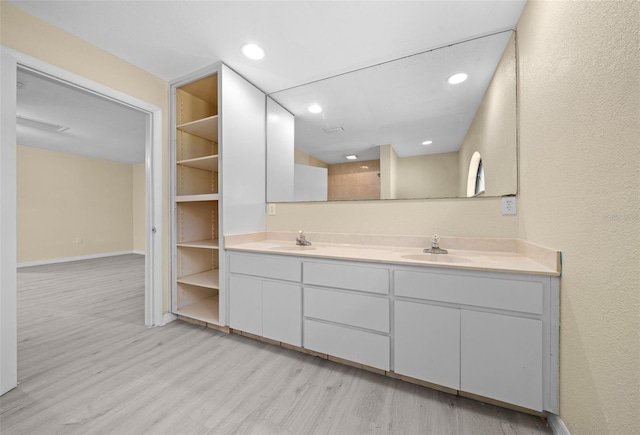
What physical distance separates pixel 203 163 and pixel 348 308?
6.26 feet

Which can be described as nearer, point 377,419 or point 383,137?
point 377,419

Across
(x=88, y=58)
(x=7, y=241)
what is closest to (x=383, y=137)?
(x=88, y=58)

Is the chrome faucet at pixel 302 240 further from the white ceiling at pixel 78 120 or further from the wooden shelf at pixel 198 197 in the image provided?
the white ceiling at pixel 78 120

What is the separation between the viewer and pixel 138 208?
21.5 feet

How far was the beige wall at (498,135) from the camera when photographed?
1565mm

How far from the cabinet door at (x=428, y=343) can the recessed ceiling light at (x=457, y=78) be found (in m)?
1.57

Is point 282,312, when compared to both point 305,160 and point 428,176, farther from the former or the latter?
point 428,176

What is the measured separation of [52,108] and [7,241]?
2770mm

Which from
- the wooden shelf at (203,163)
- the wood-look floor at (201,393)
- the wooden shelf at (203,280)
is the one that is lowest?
the wood-look floor at (201,393)

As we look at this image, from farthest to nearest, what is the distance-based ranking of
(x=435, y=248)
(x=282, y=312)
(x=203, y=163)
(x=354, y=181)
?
1. (x=203, y=163)
2. (x=354, y=181)
3. (x=282, y=312)
4. (x=435, y=248)

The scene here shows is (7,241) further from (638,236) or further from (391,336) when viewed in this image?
(638,236)

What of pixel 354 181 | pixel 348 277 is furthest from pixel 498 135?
pixel 348 277

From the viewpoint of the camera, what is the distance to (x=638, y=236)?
0.68 m

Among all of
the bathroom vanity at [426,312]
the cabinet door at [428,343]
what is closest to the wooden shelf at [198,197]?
the bathroom vanity at [426,312]
